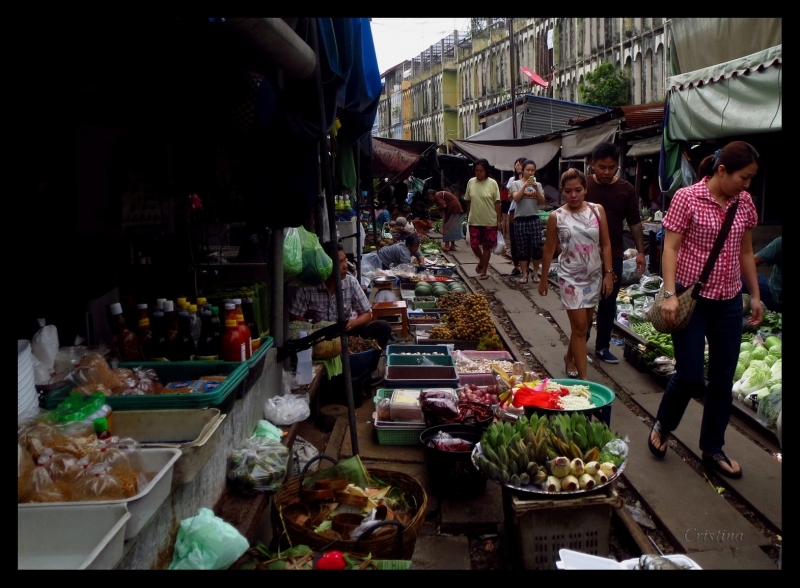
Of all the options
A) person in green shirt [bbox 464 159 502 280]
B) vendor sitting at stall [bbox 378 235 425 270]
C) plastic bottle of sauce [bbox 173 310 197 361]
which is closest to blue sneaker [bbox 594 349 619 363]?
plastic bottle of sauce [bbox 173 310 197 361]

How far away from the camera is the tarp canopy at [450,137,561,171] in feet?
56.8

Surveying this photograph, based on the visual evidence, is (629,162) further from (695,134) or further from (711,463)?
(711,463)

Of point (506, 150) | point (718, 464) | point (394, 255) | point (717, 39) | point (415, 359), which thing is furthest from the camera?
point (506, 150)

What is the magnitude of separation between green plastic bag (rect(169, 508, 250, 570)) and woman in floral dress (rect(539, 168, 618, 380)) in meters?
3.93

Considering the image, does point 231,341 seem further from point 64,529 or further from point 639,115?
point 639,115

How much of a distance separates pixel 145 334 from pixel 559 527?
254cm

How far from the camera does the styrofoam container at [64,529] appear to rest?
214 centimetres

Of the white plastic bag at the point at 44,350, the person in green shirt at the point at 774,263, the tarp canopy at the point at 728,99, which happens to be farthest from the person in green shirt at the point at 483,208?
the white plastic bag at the point at 44,350

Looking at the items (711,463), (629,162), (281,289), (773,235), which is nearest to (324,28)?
(281,289)

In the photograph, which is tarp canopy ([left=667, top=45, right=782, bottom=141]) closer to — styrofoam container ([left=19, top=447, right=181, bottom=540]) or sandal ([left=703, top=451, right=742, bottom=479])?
sandal ([left=703, top=451, right=742, bottom=479])

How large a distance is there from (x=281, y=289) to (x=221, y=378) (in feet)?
4.09

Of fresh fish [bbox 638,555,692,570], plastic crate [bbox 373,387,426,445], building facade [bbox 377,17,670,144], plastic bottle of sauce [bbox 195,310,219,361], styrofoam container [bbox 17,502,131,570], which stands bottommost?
plastic crate [bbox 373,387,426,445]

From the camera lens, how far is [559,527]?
331 centimetres

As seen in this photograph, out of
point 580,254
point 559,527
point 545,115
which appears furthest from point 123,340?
point 545,115
